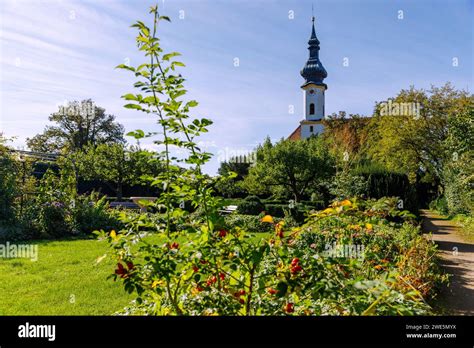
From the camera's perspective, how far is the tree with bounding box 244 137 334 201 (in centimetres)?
1534

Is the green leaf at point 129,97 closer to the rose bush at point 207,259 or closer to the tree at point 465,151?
the rose bush at point 207,259

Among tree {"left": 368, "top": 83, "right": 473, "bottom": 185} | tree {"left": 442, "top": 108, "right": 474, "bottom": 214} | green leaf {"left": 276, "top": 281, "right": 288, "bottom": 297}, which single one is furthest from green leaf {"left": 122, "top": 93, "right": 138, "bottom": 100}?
tree {"left": 368, "top": 83, "right": 473, "bottom": 185}

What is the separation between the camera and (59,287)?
4.63 metres

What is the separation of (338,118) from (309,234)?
74.1 ft

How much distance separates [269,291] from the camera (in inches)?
74.1

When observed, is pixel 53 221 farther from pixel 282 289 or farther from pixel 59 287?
pixel 282 289

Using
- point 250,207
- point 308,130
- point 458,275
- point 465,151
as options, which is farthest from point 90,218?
point 308,130

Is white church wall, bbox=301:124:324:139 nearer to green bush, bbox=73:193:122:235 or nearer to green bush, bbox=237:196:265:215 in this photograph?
green bush, bbox=237:196:265:215

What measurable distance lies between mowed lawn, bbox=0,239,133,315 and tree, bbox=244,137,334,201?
952cm

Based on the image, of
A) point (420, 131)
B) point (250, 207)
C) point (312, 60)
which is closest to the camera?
point (312, 60)

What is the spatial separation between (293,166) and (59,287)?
11.9 meters

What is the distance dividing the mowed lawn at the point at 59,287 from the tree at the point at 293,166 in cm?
952
